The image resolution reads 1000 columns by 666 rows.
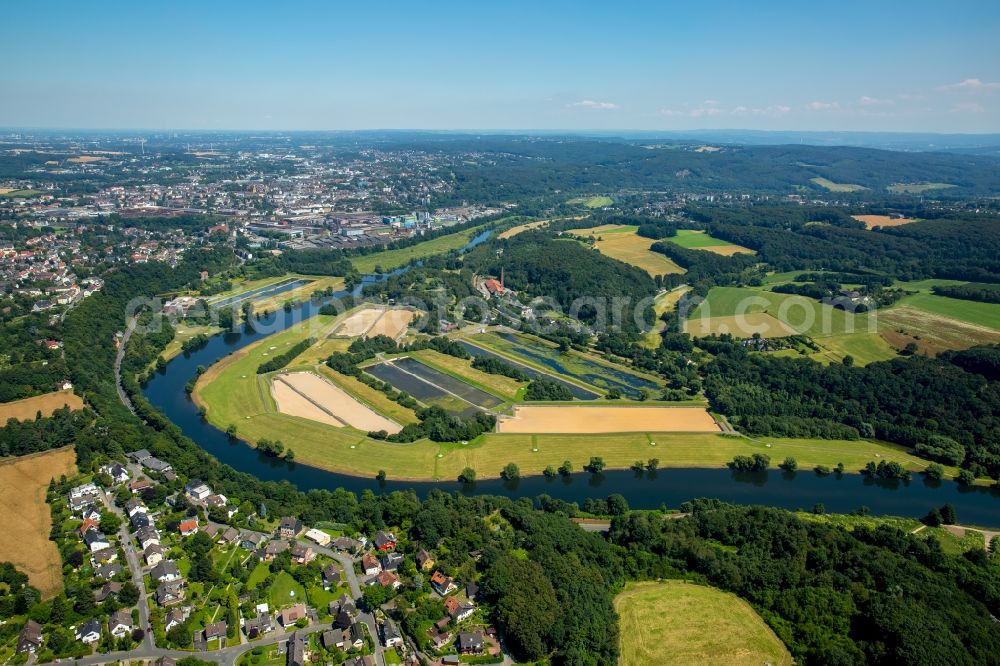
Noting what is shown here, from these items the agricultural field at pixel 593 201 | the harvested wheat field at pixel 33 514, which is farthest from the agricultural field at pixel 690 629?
the agricultural field at pixel 593 201

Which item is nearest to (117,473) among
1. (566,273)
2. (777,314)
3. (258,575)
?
(258,575)

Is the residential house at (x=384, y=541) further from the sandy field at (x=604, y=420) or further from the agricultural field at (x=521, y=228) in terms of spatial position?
the agricultural field at (x=521, y=228)

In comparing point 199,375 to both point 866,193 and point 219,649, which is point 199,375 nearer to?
point 219,649

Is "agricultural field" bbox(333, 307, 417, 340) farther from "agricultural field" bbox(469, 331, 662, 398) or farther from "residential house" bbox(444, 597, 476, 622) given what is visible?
"residential house" bbox(444, 597, 476, 622)

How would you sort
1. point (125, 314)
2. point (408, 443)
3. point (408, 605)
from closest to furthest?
point (408, 605)
point (408, 443)
point (125, 314)

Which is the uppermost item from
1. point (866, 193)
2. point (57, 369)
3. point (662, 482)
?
point (866, 193)

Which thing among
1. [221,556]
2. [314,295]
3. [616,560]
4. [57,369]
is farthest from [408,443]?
[314,295]

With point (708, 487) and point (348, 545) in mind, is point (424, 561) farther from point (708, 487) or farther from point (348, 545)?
point (708, 487)
